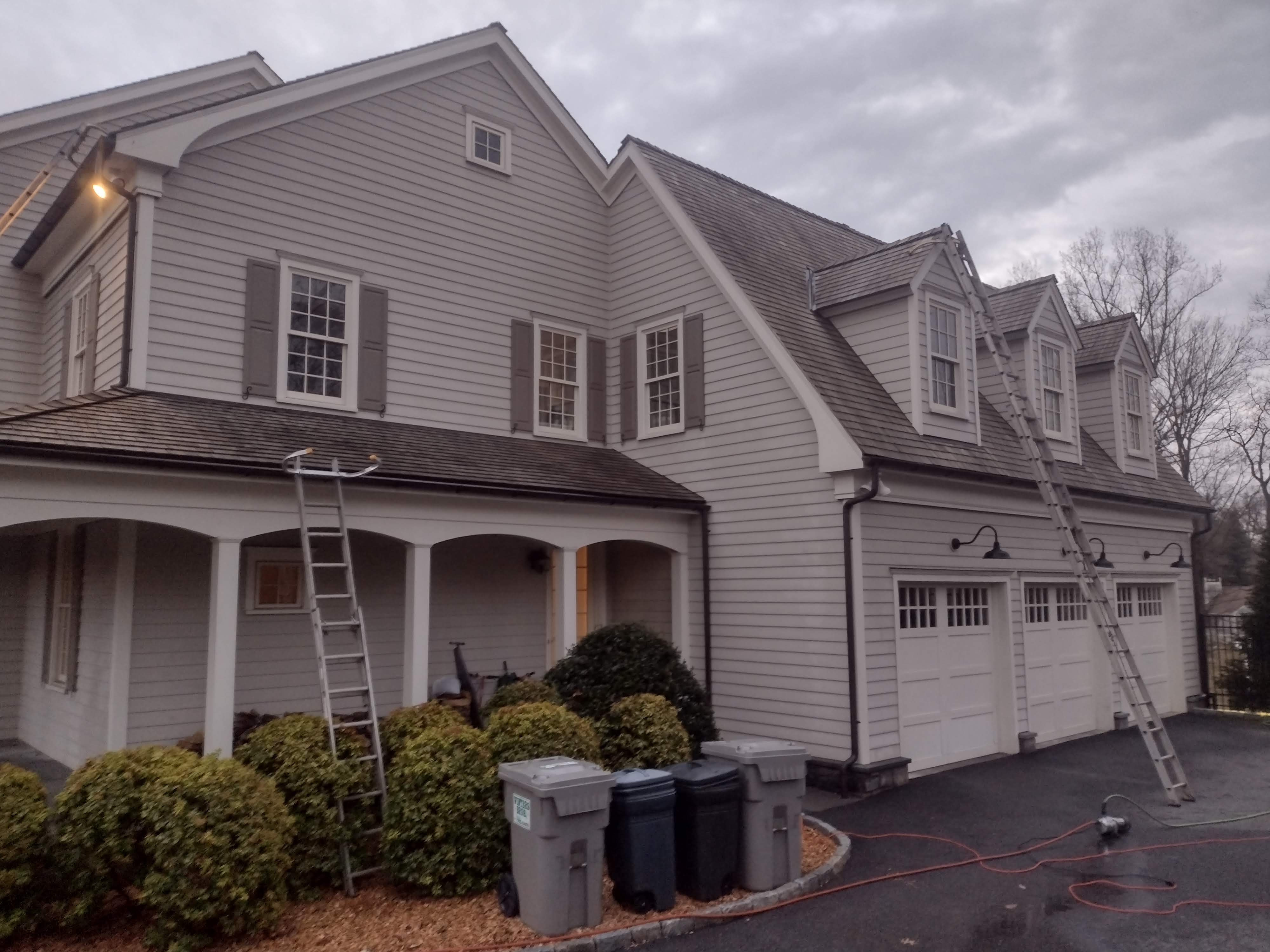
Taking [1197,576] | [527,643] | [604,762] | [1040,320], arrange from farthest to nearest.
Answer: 1. [1197,576]
2. [1040,320]
3. [527,643]
4. [604,762]

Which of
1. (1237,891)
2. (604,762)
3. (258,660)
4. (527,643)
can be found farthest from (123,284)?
(1237,891)

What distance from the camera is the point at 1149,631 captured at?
15.6 m

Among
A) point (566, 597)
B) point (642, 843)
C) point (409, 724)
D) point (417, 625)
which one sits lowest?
point (642, 843)

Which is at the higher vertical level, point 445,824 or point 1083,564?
point 1083,564

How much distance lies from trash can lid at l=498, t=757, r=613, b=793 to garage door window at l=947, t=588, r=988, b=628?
6610mm

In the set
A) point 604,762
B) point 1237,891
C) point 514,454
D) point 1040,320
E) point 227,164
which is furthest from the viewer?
point 1040,320

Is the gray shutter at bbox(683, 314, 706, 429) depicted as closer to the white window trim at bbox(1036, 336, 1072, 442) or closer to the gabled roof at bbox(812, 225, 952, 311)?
the gabled roof at bbox(812, 225, 952, 311)

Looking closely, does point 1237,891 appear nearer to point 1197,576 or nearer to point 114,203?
point 114,203

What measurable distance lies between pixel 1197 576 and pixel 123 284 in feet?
73.8

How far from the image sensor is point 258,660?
964cm

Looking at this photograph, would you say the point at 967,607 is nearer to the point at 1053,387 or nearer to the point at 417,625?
the point at 1053,387

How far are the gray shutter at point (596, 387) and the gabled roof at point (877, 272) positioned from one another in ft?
10.0

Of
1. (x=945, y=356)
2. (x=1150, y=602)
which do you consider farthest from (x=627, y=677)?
(x=1150, y=602)

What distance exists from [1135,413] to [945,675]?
8310mm
